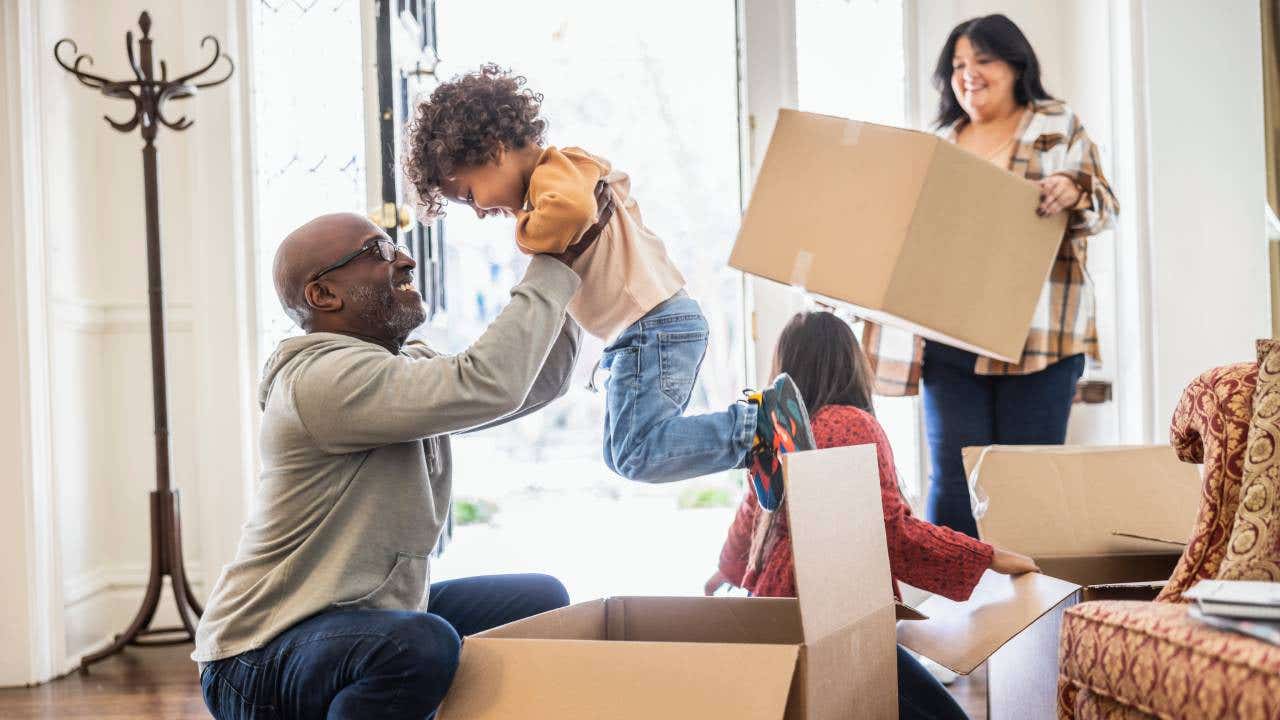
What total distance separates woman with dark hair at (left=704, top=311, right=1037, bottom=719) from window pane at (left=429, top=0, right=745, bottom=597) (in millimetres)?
3455

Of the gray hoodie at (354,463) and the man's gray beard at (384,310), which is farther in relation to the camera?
the man's gray beard at (384,310)

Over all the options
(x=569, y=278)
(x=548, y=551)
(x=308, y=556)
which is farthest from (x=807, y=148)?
(x=548, y=551)

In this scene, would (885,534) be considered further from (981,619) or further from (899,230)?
(899,230)

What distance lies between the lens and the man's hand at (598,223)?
1.58 meters

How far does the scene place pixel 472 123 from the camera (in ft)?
5.19

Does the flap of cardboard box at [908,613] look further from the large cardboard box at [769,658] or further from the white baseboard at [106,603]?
the white baseboard at [106,603]

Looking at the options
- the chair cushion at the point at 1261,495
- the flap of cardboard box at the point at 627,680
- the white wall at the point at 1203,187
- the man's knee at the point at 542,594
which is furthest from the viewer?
the white wall at the point at 1203,187

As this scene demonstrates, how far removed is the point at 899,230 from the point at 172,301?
7.02 feet

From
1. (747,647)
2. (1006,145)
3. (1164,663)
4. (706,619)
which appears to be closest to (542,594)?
(706,619)

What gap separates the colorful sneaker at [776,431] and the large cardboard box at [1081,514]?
0.37 m

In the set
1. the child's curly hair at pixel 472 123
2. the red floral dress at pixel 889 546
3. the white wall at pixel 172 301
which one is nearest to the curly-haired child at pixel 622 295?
the child's curly hair at pixel 472 123

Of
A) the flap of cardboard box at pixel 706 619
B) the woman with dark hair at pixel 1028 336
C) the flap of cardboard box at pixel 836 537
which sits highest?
the woman with dark hair at pixel 1028 336

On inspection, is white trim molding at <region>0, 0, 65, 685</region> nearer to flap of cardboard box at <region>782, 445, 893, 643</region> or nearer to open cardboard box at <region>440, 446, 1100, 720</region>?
open cardboard box at <region>440, 446, 1100, 720</region>

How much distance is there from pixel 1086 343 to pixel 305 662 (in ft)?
5.54
